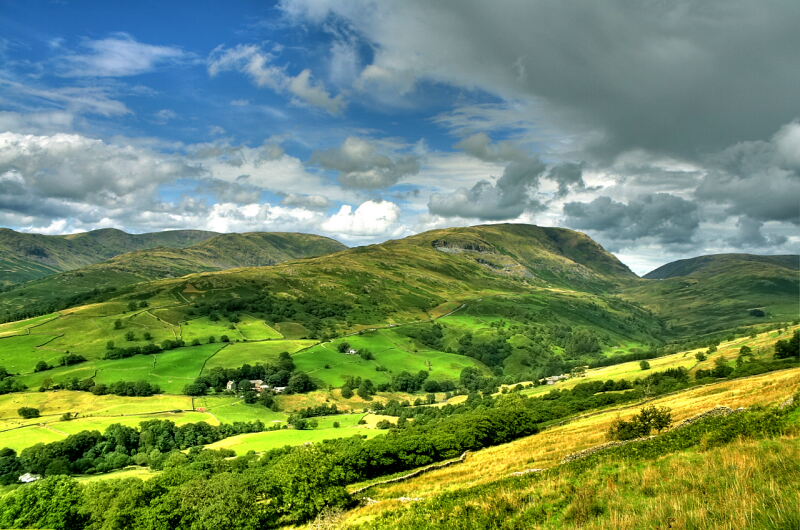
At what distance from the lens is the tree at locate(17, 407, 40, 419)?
131625 millimetres

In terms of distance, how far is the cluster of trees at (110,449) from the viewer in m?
→ 103

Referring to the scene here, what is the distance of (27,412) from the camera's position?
132125 mm

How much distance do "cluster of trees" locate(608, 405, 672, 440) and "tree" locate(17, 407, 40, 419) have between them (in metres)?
174

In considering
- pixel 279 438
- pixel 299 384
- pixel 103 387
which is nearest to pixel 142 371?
pixel 103 387

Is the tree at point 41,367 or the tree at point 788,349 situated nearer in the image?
the tree at point 788,349

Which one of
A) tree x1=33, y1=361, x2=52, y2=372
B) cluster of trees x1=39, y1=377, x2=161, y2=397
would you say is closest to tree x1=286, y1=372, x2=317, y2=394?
cluster of trees x1=39, y1=377, x2=161, y2=397

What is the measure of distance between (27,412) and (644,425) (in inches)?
7009

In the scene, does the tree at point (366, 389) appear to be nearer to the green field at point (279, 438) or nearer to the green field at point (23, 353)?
the green field at point (279, 438)

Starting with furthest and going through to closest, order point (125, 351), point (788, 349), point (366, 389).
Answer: point (125, 351), point (366, 389), point (788, 349)

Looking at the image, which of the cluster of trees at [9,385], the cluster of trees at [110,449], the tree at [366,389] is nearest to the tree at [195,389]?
the cluster of trees at [110,449]

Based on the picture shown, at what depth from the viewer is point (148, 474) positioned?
99.8 metres

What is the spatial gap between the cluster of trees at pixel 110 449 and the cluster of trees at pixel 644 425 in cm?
11268

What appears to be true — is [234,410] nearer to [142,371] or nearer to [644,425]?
[142,371]

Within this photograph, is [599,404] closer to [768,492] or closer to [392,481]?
[392,481]
